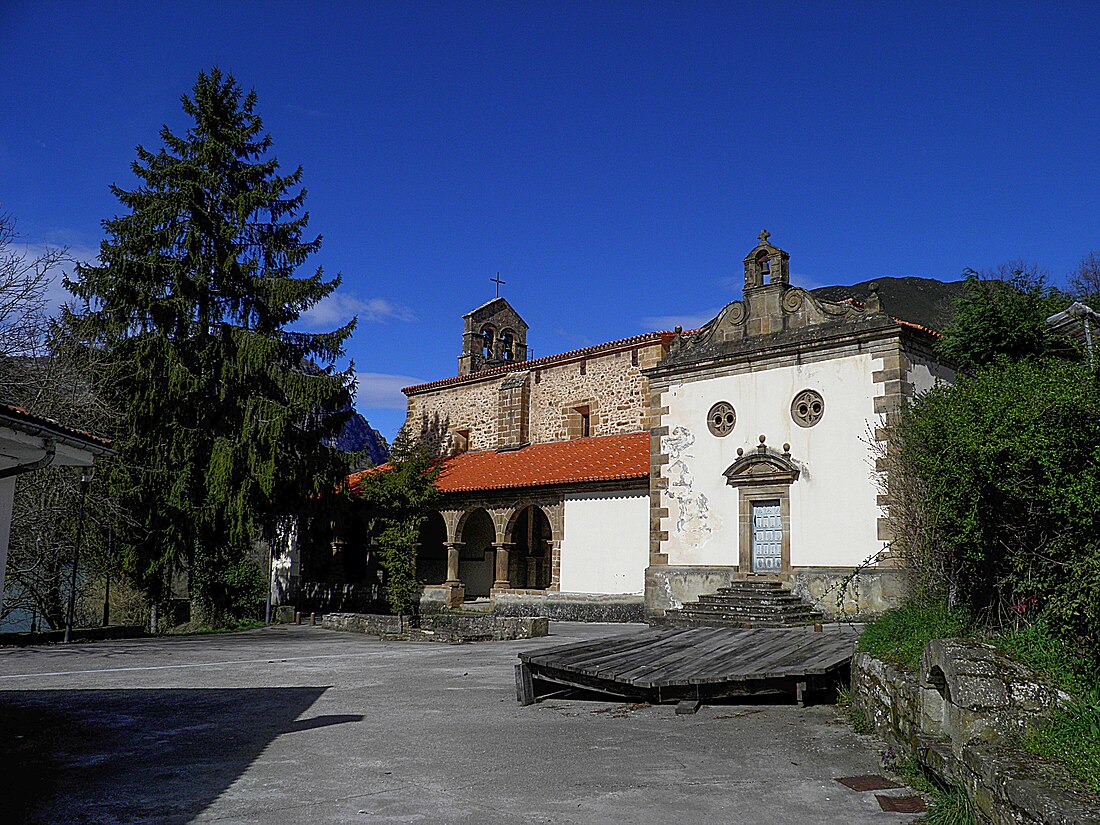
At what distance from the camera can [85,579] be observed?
20344 mm

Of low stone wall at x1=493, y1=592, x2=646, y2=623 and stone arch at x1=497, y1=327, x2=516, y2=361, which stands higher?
stone arch at x1=497, y1=327, x2=516, y2=361

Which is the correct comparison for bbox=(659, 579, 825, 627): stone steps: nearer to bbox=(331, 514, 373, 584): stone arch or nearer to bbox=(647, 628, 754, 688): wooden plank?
bbox=(647, 628, 754, 688): wooden plank

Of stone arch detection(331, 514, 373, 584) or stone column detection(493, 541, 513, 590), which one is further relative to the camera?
stone arch detection(331, 514, 373, 584)

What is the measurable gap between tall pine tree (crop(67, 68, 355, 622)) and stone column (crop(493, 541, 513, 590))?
5020 millimetres

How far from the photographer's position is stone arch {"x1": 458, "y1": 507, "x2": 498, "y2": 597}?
2923cm

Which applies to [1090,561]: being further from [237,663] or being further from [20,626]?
[20,626]

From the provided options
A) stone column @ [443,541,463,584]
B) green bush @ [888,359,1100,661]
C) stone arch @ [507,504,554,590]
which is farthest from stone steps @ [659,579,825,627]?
stone arch @ [507,504,554,590]

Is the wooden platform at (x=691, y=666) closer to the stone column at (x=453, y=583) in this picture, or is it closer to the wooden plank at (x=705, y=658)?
the wooden plank at (x=705, y=658)

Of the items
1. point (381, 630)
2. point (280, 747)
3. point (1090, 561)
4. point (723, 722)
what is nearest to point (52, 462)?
point (280, 747)

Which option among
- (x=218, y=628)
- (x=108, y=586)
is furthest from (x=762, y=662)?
(x=108, y=586)

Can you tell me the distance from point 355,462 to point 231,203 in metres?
7.25

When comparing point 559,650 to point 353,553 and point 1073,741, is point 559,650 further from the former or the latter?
point 353,553

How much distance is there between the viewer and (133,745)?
22.3 ft

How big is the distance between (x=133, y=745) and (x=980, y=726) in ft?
20.6
